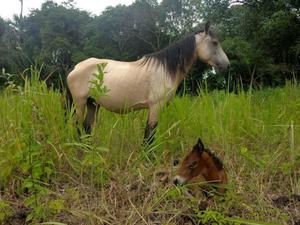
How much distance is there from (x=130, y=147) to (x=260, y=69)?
1148cm

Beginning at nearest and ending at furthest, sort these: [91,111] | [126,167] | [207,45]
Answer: [126,167] → [207,45] → [91,111]

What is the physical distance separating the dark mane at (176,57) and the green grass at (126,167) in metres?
0.46

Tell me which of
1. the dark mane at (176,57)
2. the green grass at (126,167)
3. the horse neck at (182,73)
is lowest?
the green grass at (126,167)

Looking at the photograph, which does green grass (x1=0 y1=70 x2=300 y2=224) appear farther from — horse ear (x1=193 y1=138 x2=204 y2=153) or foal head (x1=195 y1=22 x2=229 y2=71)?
foal head (x1=195 y1=22 x2=229 y2=71)

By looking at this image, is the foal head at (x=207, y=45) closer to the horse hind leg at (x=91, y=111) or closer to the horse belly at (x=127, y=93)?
the horse belly at (x=127, y=93)

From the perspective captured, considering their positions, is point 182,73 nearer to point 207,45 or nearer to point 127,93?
point 207,45

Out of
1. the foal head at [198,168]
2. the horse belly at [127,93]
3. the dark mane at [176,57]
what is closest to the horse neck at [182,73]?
the dark mane at [176,57]

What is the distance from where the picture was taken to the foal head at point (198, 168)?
2094 millimetres

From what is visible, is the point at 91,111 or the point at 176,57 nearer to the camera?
the point at 176,57

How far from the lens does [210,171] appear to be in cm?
211

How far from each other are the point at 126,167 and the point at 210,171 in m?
0.56

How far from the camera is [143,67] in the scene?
3.67 m

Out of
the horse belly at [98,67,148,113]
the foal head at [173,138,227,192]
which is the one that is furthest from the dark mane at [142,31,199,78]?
the foal head at [173,138,227,192]

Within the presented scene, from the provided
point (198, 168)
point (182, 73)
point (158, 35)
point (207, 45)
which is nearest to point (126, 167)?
point (198, 168)
